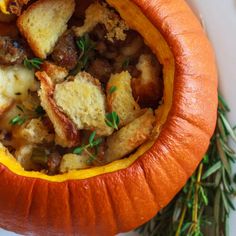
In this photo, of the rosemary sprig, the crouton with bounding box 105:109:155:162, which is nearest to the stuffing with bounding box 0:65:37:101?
the crouton with bounding box 105:109:155:162

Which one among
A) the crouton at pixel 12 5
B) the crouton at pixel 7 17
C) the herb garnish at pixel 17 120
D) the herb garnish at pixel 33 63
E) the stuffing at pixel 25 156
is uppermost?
the crouton at pixel 12 5

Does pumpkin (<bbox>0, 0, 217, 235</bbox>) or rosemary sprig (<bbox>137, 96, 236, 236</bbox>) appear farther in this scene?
rosemary sprig (<bbox>137, 96, 236, 236</bbox>)

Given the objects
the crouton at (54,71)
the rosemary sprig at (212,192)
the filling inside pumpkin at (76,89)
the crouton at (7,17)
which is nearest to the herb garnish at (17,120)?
the filling inside pumpkin at (76,89)

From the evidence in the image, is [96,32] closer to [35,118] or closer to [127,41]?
[127,41]

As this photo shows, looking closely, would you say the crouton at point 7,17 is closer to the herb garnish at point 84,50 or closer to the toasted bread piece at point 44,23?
the toasted bread piece at point 44,23

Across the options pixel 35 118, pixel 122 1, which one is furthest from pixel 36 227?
pixel 122 1

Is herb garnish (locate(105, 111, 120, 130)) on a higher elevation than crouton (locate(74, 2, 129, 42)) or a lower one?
lower

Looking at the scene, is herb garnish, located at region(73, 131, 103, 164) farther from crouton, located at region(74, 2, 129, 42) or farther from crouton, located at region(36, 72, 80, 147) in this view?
crouton, located at region(74, 2, 129, 42)
